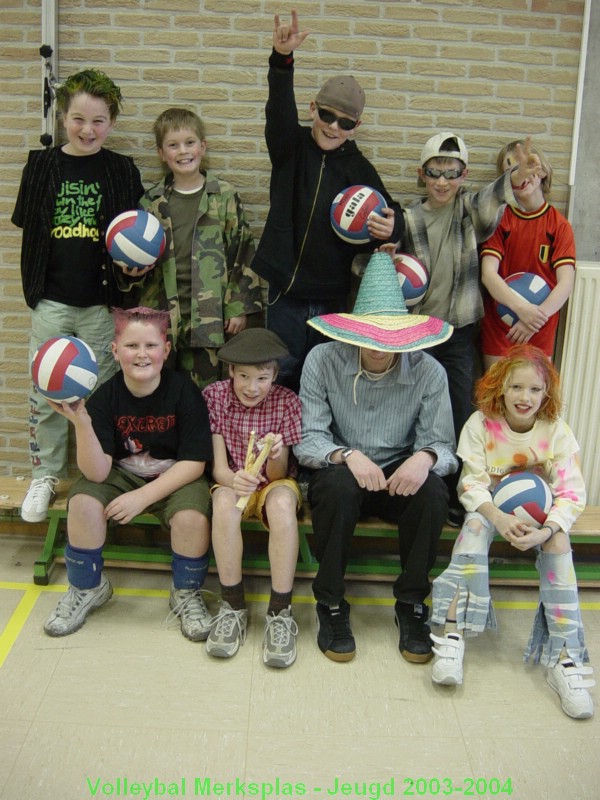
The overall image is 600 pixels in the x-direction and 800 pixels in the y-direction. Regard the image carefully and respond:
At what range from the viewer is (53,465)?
355 cm

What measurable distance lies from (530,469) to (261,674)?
1.31 m

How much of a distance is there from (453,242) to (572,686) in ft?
6.11

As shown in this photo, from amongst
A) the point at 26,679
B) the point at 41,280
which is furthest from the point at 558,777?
the point at 41,280

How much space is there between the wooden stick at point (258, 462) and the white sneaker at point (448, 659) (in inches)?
33.9

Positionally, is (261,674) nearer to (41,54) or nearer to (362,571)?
(362,571)

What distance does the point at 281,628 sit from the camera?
290 centimetres

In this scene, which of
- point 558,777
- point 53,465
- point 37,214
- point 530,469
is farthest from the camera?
point 53,465

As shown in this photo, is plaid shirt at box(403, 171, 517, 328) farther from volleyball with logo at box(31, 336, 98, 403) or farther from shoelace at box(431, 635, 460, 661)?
volleyball with logo at box(31, 336, 98, 403)

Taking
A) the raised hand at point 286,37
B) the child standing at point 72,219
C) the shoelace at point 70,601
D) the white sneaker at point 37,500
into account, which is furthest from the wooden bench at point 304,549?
the raised hand at point 286,37

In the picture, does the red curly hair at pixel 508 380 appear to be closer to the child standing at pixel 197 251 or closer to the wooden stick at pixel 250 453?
the wooden stick at pixel 250 453

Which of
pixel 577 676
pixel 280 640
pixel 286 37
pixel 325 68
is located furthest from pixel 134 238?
pixel 577 676

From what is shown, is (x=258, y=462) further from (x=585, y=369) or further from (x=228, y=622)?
(x=585, y=369)

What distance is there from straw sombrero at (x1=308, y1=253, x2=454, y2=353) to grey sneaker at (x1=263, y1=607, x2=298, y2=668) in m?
1.09

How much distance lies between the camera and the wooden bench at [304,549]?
10.9ft
